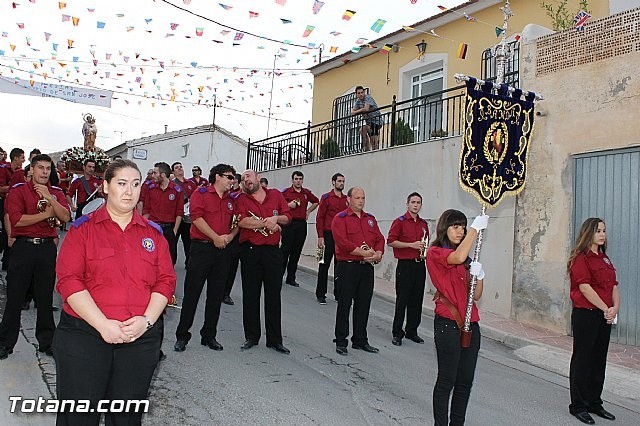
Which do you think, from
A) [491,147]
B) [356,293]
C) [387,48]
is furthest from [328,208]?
[387,48]

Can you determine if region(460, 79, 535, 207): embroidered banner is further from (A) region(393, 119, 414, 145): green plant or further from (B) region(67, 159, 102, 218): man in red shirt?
(B) region(67, 159, 102, 218): man in red shirt

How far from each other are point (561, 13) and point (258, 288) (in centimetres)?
866

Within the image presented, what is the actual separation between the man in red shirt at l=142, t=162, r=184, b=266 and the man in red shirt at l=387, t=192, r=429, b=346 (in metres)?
3.59

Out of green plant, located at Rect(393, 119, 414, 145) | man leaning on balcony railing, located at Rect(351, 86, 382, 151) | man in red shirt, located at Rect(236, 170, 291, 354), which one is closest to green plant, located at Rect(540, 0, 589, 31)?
green plant, located at Rect(393, 119, 414, 145)

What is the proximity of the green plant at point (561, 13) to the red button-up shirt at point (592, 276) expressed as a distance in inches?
234

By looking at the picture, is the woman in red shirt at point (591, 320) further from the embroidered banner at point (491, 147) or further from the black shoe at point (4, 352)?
the black shoe at point (4, 352)

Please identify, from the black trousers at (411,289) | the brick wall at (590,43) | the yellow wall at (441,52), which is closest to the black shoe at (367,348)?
the black trousers at (411,289)

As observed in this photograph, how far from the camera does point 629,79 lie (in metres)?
8.34

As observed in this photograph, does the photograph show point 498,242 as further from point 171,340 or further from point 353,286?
point 171,340

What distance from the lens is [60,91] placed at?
770 inches

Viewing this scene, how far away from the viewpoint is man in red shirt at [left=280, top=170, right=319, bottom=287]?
11109mm

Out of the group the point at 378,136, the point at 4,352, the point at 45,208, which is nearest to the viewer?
the point at 4,352

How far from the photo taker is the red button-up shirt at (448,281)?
4.53 meters

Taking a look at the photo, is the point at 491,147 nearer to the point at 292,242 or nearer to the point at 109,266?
the point at 109,266
